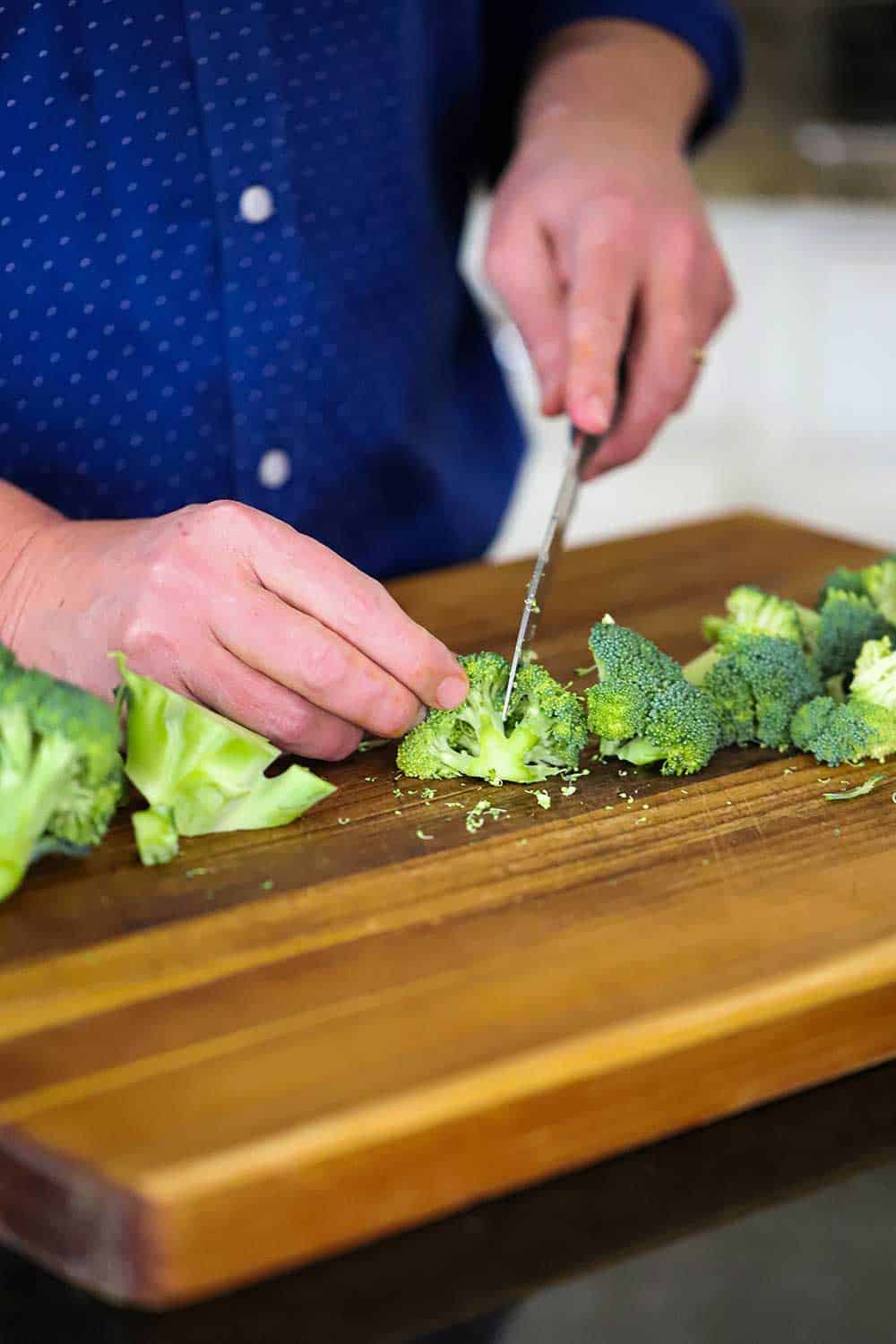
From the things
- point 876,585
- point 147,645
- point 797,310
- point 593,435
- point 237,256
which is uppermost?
point 237,256

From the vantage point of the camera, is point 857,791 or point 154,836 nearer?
point 154,836

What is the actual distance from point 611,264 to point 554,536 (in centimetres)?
35

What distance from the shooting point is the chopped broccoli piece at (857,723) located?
1293 mm

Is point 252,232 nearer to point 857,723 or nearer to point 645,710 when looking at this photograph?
point 645,710

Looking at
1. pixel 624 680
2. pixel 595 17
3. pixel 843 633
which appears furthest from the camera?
pixel 595 17

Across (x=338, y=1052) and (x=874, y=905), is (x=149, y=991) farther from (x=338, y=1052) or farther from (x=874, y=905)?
(x=874, y=905)

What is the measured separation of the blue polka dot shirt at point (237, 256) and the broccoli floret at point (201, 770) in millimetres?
489

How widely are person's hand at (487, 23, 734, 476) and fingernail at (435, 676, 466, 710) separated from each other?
470mm

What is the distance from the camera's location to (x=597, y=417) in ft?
5.22

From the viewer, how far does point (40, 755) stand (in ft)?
3.48

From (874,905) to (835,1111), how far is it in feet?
0.48

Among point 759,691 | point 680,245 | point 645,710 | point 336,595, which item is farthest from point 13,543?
point 680,245

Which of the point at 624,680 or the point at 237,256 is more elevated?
the point at 237,256

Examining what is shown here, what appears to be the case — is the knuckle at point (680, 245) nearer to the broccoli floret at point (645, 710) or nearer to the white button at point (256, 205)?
the white button at point (256, 205)
